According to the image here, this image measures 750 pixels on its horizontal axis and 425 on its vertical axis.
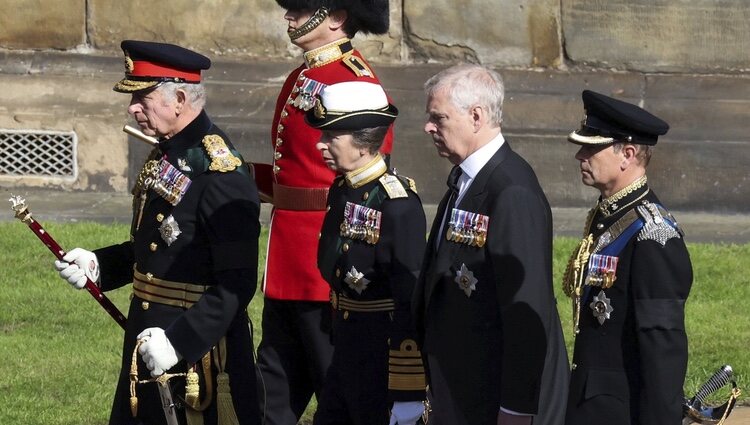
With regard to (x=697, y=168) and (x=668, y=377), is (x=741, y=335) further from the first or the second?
(x=668, y=377)

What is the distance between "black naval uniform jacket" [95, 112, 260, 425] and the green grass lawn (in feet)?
5.84

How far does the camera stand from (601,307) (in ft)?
16.1

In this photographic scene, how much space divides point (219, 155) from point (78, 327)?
3330 mm

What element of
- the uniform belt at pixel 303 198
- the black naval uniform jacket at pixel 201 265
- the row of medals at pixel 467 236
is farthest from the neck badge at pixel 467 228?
the uniform belt at pixel 303 198

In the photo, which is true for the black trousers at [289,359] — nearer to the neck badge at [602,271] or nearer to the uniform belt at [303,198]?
the uniform belt at [303,198]

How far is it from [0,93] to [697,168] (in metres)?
4.49

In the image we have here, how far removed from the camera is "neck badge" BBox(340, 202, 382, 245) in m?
5.36

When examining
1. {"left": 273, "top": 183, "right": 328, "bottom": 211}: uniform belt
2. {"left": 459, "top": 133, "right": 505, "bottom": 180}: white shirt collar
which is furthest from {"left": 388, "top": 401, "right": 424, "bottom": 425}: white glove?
{"left": 273, "top": 183, "right": 328, "bottom": 211}: uniform belt

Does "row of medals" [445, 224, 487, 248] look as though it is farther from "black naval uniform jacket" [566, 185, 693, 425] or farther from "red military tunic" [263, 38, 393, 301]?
"red military tunic" [263, 38, 393, 301]

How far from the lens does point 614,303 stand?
4898mm

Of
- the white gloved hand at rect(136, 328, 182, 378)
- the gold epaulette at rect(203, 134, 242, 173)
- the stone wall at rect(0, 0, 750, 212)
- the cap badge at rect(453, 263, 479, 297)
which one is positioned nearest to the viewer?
the cap badge at rect(453, 263, 479, 297)

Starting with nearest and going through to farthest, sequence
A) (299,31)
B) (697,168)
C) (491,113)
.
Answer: (491,113), (299,31), (697,168)

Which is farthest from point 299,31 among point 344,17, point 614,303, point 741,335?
point 741,335

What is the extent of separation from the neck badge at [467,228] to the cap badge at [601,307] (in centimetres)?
57
